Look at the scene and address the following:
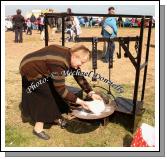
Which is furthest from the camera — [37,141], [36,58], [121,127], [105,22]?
[105,22]

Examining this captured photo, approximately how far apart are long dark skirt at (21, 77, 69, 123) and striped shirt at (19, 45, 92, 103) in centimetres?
12

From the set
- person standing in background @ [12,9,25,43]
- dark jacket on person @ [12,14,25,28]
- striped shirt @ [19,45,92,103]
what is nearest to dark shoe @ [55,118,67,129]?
striped shirt @ [19,45,92,103]

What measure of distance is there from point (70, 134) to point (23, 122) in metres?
0.75

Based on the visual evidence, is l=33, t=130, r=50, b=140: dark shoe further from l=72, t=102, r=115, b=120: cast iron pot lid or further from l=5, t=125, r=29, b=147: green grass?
l=72, t=102, r=115, b=120: cast iron pot lid

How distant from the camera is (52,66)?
3707 mm

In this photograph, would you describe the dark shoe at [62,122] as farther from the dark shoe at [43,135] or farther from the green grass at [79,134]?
the dark shoe at [43,135]

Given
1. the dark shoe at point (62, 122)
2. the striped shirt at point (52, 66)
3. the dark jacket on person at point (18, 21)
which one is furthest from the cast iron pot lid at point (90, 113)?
the dark jacket on person at point (18, 21)

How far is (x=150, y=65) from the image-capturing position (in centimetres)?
858

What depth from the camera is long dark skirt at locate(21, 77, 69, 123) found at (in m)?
4.00

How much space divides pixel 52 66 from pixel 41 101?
0.57 metres

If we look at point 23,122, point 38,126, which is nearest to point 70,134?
point 38,126

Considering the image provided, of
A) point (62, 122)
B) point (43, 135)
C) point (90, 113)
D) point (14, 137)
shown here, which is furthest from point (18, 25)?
point (90, 113)

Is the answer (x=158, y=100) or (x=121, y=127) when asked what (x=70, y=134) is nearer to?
(x=121, y=127)

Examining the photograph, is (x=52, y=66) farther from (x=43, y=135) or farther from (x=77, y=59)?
(x=43, y=135)
